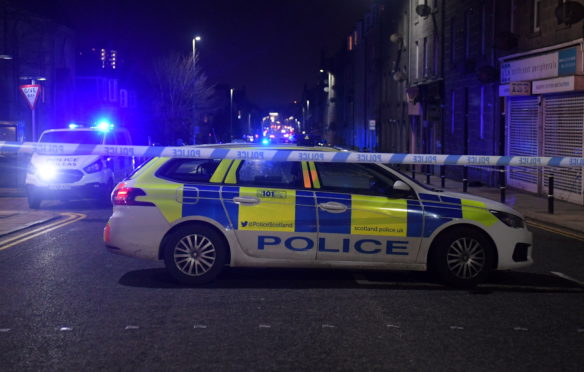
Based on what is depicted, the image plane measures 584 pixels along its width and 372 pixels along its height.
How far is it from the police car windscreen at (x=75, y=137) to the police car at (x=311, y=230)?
11209 mm

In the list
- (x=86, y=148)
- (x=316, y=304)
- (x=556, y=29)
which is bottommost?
(x=316, y=304)

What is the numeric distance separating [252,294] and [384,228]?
1.60 meters

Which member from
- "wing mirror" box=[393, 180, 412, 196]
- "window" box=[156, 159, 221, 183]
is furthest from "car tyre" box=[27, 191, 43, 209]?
"wing mirror" box=[393, 180, 412, 196]

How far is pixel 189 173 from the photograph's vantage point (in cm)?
892

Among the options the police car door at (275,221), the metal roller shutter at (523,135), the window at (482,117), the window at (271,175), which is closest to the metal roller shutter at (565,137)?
the metal roller shutter at (523,135)

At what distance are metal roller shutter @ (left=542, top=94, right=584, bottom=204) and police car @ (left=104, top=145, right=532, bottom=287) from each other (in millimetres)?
12776

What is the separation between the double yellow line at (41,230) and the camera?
39.6 ft

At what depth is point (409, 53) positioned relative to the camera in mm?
44031

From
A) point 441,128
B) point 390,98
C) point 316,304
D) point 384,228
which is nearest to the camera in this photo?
point 316,304

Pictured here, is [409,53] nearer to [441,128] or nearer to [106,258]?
[441,128]

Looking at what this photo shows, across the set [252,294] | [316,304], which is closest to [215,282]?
[252,294]

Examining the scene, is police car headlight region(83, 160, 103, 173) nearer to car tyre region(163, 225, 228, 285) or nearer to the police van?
the police van

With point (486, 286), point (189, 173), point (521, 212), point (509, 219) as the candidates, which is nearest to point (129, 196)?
point (189, 173)

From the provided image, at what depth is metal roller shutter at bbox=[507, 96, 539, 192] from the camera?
24250 mm
